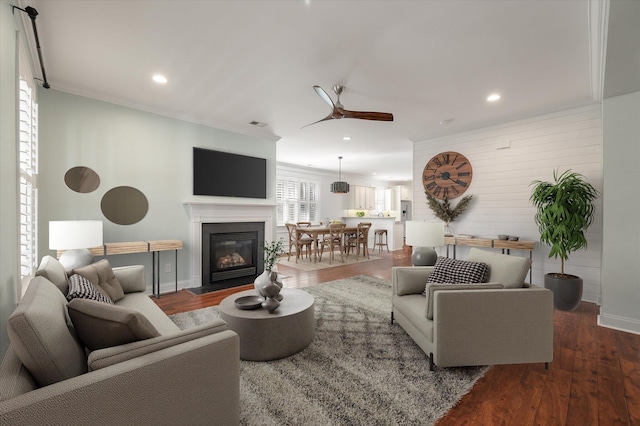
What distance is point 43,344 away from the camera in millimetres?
1023

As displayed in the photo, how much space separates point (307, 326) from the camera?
8.20 ft

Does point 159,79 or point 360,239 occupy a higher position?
point 159,79

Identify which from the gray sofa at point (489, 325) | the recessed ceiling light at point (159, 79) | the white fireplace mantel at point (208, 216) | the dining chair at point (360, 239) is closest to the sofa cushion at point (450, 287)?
the gray sofa at point (489, 325)

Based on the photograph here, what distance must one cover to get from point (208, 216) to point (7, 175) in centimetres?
297

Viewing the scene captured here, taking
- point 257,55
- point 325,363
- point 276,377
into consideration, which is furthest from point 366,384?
point 257,55

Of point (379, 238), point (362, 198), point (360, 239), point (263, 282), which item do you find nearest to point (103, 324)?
point (263, 282)

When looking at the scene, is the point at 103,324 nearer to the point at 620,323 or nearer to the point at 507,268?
the point at 507,268

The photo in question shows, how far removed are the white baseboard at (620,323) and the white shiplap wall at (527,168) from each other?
94 cm

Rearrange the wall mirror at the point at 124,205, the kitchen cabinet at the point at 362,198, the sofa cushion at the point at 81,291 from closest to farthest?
the sofa cushion at the point at 81,291
the wall mirror at the point at 124,205
the kitchen cabinet at the point at 362,198

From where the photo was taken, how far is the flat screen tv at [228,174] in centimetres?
466

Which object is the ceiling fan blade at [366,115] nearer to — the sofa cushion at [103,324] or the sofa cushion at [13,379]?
the sofa cushion at [103,324]

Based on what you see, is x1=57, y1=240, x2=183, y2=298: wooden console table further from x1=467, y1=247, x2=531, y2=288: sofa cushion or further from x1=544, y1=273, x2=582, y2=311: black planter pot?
x1=544, y1=273, x2=582, y2=311: black planter pot

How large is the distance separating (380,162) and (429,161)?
113 inches

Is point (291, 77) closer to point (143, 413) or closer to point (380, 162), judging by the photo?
point (143, 413)
